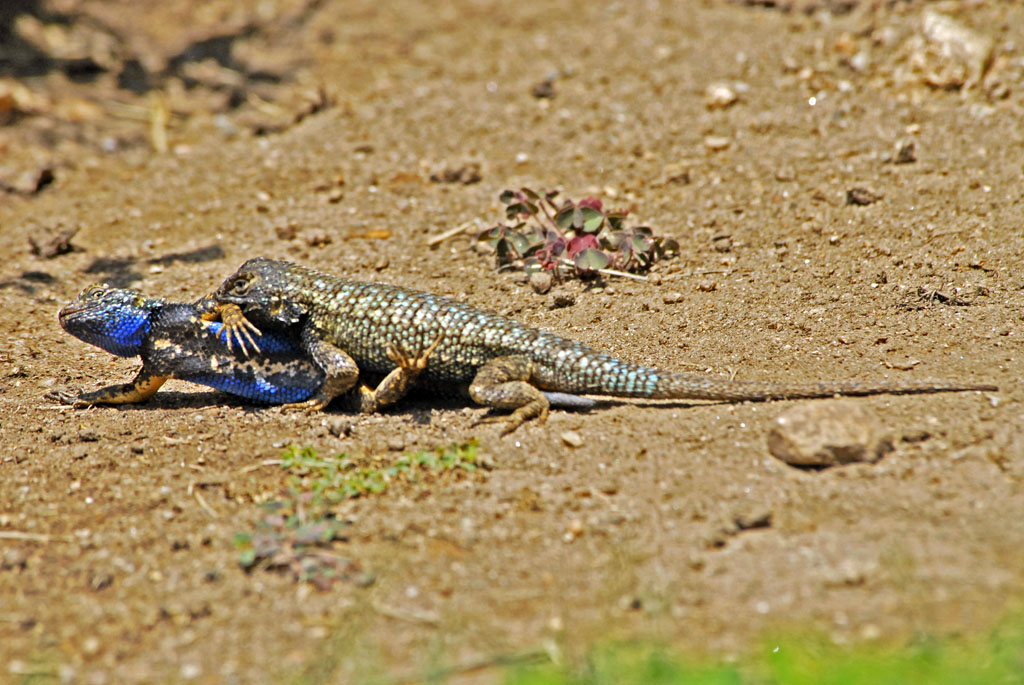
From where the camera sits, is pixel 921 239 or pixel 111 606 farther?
pixel 921 239

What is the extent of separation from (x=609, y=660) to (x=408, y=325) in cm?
255

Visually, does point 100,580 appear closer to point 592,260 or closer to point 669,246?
point 592,260

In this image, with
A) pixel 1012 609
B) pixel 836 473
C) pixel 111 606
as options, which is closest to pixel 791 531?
pixel 836 473

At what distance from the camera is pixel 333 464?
4.83 metres

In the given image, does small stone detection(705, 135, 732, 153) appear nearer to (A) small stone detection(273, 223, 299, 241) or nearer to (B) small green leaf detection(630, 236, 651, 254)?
(B) small green leaf detection(630, 236, 651, 254)

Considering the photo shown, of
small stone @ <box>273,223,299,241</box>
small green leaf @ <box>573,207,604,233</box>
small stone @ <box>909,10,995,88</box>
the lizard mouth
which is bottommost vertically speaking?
small stone @ <box>273,223,299,241</box>

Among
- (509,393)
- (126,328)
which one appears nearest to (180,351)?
(126,328)

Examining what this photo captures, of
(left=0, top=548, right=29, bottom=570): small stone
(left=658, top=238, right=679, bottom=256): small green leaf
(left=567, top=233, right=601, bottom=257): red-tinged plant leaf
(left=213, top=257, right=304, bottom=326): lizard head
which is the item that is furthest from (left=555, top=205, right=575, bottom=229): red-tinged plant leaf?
(left=0, top=548, right=29, bottom=570): small stone

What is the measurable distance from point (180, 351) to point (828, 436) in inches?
149

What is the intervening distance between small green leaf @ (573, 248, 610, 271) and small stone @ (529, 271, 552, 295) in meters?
0.25

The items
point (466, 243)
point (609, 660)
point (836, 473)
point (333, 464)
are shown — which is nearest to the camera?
point (609, 660)

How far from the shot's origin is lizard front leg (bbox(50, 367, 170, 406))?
5.82 meters

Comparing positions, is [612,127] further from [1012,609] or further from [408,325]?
[1012,609]

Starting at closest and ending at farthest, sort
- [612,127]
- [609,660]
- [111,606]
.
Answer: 1. [609,660]
2. [111,606]
3. [612,127]
